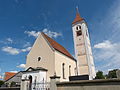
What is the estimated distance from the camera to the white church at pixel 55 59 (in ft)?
50.8

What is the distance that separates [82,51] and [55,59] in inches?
374

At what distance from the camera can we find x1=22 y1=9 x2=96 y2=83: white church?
15477 millimetres

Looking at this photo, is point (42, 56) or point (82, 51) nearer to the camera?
point (42, 56)

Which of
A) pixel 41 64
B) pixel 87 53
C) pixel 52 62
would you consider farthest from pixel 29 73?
pixel 87 53

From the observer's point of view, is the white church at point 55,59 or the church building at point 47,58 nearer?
the white church at point 55,59

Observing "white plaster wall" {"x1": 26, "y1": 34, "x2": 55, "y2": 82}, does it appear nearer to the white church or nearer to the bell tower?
the white church

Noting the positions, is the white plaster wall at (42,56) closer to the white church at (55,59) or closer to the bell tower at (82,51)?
the white church at (55,59)

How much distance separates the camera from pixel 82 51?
23.4 meters

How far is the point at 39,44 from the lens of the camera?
61.2ft

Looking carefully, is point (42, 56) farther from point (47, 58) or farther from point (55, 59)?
point (55, 59)

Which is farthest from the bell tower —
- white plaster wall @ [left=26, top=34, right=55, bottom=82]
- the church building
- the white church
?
white plaster wall @ [left=26, top=34, right=55, bottom=82]

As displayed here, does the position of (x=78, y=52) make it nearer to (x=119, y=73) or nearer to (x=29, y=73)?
(x=29, y=73)

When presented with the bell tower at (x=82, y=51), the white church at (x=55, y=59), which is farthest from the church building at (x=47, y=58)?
the bell tower at (x=82, y=51)

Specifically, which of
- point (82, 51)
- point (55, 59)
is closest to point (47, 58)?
point (55, 59)
